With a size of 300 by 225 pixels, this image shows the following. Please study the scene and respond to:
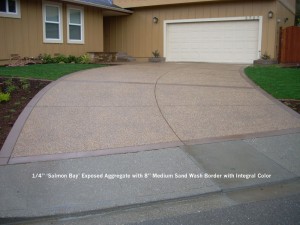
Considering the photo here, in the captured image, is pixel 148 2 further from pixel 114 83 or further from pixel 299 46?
pixel 114 83

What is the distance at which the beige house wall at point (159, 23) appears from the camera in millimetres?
17953

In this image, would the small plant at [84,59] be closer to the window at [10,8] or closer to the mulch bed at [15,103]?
the window at [10,8]

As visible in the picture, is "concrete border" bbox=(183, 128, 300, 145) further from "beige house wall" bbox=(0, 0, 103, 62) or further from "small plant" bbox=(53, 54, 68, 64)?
"small plant" bbox=(53, 54, 68, 64)

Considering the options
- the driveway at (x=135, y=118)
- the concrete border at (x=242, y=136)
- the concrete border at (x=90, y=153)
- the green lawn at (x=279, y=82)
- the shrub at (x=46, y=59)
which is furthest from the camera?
the shrub at (x=46, y=59)

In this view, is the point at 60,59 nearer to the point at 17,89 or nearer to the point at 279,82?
the point at 17,89

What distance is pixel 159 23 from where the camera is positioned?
68.9ft

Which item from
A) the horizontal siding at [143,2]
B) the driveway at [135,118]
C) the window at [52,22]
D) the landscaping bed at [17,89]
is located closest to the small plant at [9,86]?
the landscaping bed at [17,89]

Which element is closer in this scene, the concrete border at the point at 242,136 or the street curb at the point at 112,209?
the street curb at the point at 112,209

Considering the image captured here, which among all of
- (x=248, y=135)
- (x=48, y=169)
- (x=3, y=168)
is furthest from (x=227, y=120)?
(x=3, y=168)

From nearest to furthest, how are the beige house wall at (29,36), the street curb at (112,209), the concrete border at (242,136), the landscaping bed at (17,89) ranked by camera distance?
the street curb at (112,209)
the concrete border at (242,136)
the landscaping bed at (17,89)
the beige house wall at (29,36)

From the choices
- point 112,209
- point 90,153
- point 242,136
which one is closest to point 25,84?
point 90,153

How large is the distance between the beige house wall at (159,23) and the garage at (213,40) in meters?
0.32

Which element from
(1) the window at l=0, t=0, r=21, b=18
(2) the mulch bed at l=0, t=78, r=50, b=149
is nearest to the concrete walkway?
(2) the mulch bed at l=0, t=78, r=50, b=149

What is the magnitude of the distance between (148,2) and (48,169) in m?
17.2
